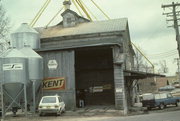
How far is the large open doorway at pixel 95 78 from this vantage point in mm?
41625

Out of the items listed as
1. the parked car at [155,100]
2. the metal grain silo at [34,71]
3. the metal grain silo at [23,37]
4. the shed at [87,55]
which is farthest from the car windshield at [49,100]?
the parked car at [155,100]

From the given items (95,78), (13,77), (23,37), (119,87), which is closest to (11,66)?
(13,77)

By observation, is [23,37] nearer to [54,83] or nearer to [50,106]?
[54,83]

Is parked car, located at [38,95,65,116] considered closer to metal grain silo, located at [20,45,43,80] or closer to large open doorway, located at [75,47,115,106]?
metal grain silo, located at [20,45,43,80]

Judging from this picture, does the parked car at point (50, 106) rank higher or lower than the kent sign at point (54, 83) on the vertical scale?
lower

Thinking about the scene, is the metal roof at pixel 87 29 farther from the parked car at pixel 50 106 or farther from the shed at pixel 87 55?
the parked car at pixel 50 106

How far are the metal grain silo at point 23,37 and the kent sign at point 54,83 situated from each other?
5766mm

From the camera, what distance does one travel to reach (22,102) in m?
31.8

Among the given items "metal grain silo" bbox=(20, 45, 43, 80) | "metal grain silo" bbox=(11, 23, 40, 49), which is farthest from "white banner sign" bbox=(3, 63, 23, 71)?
"metal grain silo" bbox=(11, 23, 40, 49)

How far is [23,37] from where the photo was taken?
3800 centimetres

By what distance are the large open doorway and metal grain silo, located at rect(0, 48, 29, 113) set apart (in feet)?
37.2

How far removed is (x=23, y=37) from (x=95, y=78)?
11220mm

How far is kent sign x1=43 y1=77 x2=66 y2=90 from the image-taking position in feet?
113

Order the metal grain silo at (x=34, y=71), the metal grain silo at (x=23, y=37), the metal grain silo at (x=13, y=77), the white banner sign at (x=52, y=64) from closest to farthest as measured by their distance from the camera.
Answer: the metal grain silo at (x=13, y=77)
the metal grain silo at (x=34, y=71)
the white banner sign at (x=52, y=64)
the metal grain silo at (x=23, y=37)
